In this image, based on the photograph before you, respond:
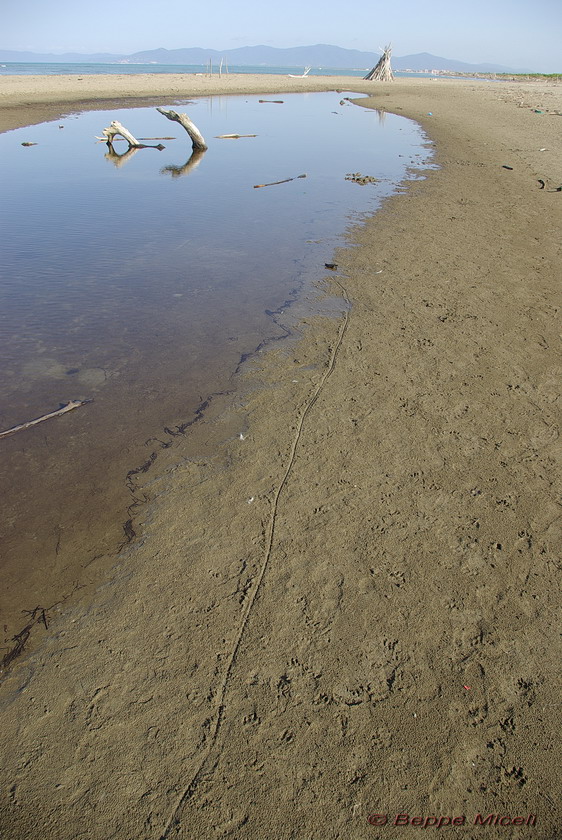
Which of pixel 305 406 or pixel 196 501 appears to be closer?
pixel 196 501

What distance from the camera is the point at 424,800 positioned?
7.85ft

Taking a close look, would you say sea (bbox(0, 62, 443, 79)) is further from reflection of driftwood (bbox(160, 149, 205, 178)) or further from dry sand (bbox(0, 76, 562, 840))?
dry sand (bbox(0, 76, 562, 840))

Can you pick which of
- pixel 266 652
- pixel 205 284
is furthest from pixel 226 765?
pixel 205 284

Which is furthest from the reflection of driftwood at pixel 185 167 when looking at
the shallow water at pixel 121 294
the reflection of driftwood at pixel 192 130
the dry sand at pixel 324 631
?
the dry sand at pixel 324 631

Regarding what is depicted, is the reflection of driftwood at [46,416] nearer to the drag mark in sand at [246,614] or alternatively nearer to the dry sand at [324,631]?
the dry sand at [324,631]

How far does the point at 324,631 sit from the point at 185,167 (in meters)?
17.8

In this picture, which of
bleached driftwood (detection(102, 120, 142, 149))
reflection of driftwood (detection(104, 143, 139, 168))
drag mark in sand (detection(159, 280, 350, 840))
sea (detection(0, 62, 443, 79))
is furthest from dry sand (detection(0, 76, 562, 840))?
sea (detection(0, 62, 443, 79))

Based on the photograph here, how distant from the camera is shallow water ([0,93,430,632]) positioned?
421 centimetres

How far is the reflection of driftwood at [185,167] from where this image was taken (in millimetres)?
16562

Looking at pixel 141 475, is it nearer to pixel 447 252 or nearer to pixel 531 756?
pixel 531 756

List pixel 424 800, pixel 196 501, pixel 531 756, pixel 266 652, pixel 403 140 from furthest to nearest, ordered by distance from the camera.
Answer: pixel 403 140 < pixel 196 501 < pixel 266 652 < pixel 531 756 < pixel 424 800

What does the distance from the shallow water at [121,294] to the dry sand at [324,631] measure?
56cm

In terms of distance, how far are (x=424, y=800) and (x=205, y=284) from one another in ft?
23.9

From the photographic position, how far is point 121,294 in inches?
312
